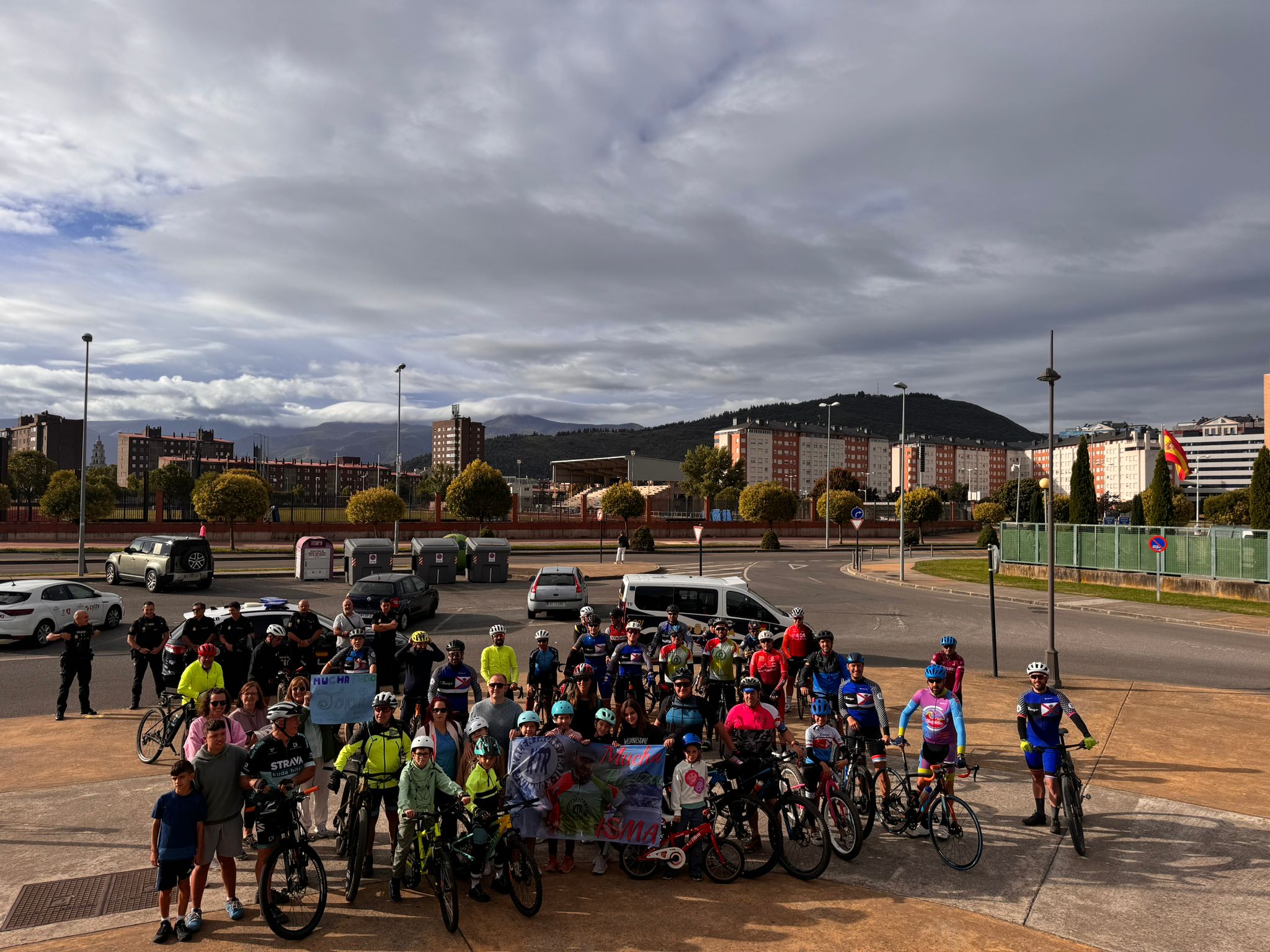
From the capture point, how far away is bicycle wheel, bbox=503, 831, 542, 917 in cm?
678

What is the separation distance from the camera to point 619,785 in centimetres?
789

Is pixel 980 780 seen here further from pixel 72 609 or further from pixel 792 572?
pixel 792 572

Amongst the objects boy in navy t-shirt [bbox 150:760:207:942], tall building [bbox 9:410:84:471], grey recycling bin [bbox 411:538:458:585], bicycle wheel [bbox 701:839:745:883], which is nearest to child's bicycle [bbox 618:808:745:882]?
bicycle wheel [bbox 701:839:745:883]

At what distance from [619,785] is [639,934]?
154cm

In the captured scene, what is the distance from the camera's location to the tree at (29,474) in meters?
99.9

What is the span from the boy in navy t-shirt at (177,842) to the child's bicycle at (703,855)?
372 cm

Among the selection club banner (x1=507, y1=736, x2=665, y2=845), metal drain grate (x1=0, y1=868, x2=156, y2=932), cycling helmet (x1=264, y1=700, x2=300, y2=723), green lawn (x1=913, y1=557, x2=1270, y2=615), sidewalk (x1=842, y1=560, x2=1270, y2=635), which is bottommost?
metal drain grate (x1=0, y1=868, x2=156, y2=932)

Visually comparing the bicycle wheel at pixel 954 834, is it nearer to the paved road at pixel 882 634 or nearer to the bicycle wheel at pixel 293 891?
the bicycle wheel at pixel 293 891

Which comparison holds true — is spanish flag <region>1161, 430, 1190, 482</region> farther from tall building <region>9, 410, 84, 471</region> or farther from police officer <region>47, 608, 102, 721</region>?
tall building <region>9, 410, 84, 471</region>

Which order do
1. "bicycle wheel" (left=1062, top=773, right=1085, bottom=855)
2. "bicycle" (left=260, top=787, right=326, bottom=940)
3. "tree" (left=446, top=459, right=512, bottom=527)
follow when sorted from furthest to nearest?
1. "tree" (left=446, top=459, right=512, bottom=527)
2. "bicycle wheel" (left=1062, top=773, right=1085, bottom=855)
3. "bicycle" (left=260, top=787, right=326, bottom=940)

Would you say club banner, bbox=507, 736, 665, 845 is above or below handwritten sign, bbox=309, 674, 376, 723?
below

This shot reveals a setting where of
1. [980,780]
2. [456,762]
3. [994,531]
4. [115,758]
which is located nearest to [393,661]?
[115,758]

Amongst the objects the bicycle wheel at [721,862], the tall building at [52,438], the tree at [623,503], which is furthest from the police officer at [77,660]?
the tall building at [52,438]

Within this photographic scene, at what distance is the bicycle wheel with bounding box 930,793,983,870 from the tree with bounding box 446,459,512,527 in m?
53.8
